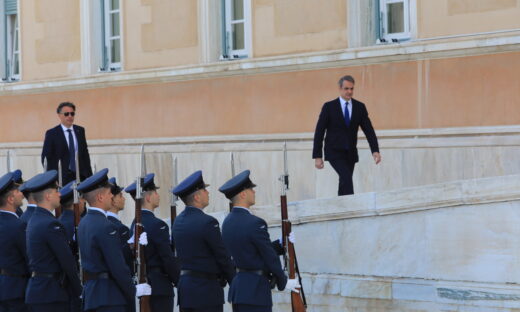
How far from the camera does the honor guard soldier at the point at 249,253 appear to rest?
1002 cm

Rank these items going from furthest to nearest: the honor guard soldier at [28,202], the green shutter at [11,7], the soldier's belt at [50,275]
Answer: the green shutter at [11,7], the honor guard soldier at [28,202], the soldier's belt at [50,275]

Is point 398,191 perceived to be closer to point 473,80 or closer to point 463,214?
point 463,214

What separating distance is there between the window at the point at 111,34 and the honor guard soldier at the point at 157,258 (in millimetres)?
10090

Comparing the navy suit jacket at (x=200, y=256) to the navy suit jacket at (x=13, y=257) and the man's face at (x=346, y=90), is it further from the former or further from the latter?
the man's face at (x=346, y=90)

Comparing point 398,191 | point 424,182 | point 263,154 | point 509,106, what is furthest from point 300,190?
point 398,191

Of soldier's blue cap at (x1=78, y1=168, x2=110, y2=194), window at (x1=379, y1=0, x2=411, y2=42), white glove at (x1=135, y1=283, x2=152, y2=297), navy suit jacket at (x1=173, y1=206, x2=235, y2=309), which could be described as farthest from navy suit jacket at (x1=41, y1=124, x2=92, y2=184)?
soldier's blue cap at (x1=78, y1=168, x2=110, y2=194)

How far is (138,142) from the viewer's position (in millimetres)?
19797

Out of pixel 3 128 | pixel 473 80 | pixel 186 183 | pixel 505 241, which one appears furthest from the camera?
pixel 3 128

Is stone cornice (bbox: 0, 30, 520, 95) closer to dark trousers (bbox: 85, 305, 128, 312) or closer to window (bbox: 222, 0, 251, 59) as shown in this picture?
window (bbox: 222, 0, 251, 59)

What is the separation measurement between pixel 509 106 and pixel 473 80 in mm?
594

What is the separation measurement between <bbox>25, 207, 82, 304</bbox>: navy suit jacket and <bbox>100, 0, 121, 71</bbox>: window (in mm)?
11039

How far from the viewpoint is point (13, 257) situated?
1090 centimetres

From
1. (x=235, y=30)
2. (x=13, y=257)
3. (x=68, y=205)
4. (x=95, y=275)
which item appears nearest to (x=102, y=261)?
(x=95, y=275)

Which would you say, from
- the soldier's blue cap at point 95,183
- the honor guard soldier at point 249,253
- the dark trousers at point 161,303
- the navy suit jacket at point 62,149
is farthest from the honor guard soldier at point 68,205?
the navy suit jacket at point 62,149
